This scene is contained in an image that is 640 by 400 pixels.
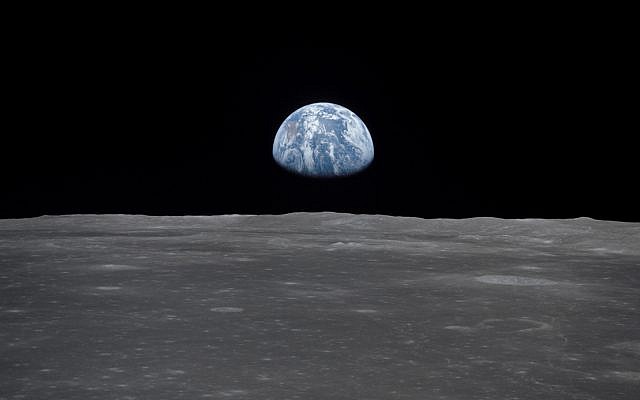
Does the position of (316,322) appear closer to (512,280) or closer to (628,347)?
(628,347)

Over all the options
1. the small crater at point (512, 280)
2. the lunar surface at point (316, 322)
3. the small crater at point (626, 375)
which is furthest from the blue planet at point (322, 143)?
the small crater at point (626, 375)

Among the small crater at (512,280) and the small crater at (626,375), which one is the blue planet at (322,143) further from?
the small crater at (626,375)

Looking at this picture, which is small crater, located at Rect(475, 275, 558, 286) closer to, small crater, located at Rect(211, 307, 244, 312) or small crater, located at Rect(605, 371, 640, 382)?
small crater, located at Rect(211, 307, 244, 312)

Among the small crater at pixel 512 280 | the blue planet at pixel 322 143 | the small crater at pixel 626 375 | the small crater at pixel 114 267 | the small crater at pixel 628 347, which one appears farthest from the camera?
the blue planet at pixel 322 143

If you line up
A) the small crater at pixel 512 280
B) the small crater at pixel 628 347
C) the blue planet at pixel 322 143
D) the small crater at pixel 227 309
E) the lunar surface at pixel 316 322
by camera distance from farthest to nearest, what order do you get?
1. the blue planet at pixel 322 143
2. the small crater at pixel 512 280
3. the small crater at pixel 227 309
4. the small crater at pixel 628 347
5. the lunar surface at pixel 316 322

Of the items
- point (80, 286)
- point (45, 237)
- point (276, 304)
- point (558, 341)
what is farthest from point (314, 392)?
point (45, 237)

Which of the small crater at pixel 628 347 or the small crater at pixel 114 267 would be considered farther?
the small crater at pixel 114 267

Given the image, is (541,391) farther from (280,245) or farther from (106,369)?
(280,245)
